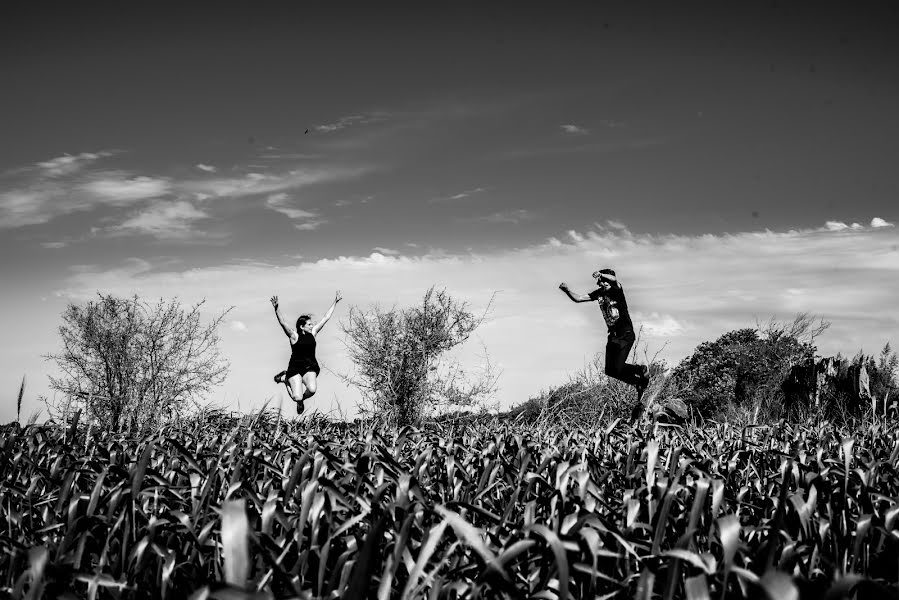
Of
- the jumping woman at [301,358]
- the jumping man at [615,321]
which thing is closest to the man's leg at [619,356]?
the jumping man at [615,321]

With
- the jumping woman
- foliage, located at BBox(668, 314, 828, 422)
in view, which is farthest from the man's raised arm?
foliage, located at BBox(668, 314, 828, 422)

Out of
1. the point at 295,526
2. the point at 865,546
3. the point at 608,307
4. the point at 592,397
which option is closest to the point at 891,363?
the point at 592,397

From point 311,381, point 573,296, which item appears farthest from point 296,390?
point 573,296

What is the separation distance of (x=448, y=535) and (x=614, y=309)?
27.7 feet

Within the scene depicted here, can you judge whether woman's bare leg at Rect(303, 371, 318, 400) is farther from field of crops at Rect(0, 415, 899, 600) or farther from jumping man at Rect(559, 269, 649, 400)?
field of crops at Rect(0, 415, 899, 600)

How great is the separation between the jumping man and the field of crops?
618 cm

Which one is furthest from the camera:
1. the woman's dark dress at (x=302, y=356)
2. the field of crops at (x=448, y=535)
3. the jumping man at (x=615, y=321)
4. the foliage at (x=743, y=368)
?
the foliage at (x=743, y=368)

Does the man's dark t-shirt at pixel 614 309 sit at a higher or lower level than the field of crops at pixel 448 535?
higher

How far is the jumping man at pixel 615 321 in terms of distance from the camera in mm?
10555

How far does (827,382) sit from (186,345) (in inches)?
564

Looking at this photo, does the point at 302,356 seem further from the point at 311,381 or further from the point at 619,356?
the point at 619,356

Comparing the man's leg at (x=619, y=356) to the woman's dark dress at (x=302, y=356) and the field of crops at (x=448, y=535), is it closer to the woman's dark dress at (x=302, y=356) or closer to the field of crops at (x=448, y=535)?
the woman's dark dress at (x=302, y=356)

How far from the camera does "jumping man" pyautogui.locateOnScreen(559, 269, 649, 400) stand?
416 inches

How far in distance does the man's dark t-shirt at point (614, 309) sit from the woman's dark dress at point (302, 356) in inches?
193
